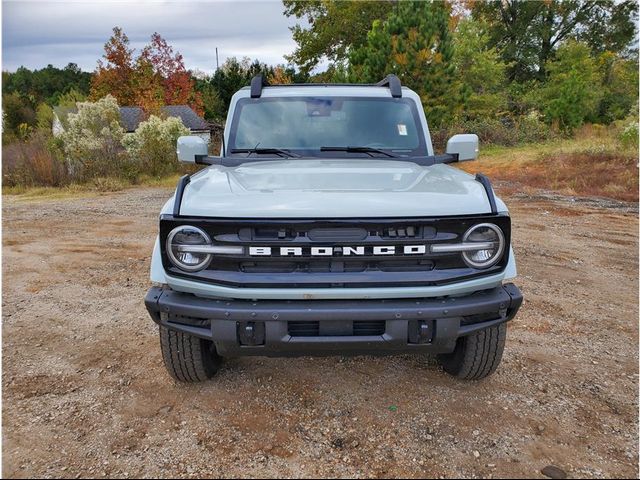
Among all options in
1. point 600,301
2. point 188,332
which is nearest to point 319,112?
point 188,332

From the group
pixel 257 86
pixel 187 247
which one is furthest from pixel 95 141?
pixel 187 247

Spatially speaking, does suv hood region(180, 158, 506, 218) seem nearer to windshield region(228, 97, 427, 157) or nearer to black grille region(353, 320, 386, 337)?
black grille region(353, 320, 386, 337)

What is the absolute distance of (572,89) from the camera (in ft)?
84.1

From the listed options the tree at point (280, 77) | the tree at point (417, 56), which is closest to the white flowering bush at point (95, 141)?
the tree at point (417, 56)

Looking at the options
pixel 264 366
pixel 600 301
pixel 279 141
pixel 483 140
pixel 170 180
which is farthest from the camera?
pixel 483 140

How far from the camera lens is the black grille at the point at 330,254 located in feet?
8.04

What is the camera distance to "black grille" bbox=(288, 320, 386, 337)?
8.05ft

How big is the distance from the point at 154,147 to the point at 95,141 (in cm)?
234

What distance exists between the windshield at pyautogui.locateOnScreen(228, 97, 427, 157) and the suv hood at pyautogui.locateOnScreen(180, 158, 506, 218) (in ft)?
2.24

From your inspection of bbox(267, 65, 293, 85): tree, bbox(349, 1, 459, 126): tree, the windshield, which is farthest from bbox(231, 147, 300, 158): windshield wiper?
bbox(267, 65, 293, 85): tree

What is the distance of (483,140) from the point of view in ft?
74.4

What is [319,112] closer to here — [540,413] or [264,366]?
[264,366]

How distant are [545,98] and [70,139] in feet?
80.3

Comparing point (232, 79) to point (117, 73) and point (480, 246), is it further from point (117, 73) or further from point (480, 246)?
point (480, 246)
